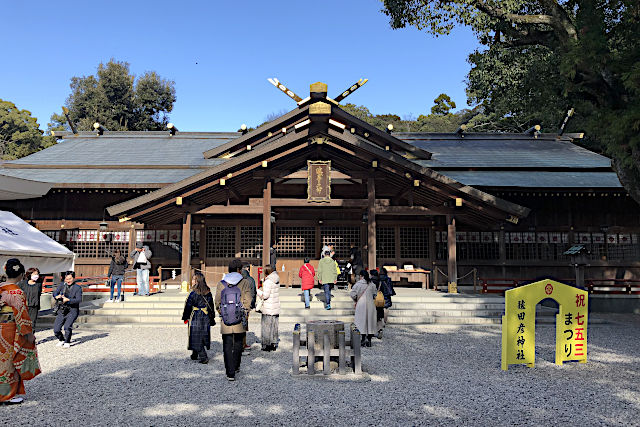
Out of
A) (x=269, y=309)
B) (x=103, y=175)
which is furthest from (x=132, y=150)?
(x=269, y=309)

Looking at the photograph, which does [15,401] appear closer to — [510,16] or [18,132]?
[510,16]

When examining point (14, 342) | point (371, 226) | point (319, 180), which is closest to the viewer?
point (14, 342)

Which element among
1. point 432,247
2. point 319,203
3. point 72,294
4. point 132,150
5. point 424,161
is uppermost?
point 132,150

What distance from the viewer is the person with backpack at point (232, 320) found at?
20.9 feet

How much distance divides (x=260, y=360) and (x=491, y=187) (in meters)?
11.9

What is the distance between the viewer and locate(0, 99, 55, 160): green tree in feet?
128

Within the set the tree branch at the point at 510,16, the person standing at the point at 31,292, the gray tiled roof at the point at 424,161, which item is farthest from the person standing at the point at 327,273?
the tree branch at the point at 510,16

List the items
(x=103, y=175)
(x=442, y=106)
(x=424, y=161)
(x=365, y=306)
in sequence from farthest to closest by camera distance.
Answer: (x=442, y=106) < (x=424, y=161) < (x=103, y=175) < (x=365, y=306)

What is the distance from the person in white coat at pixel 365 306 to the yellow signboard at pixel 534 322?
2445mm

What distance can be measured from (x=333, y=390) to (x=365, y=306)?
248 cm

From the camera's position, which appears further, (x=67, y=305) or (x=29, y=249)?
(x=29, y=249)

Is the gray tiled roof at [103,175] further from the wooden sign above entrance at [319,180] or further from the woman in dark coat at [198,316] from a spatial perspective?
the woman in dark coat at [198,316]

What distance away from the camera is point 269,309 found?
8.09 meters

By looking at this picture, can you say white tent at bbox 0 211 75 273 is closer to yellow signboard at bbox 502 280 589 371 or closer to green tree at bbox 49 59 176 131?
yellow signboard at bbox 502 280 589 371
